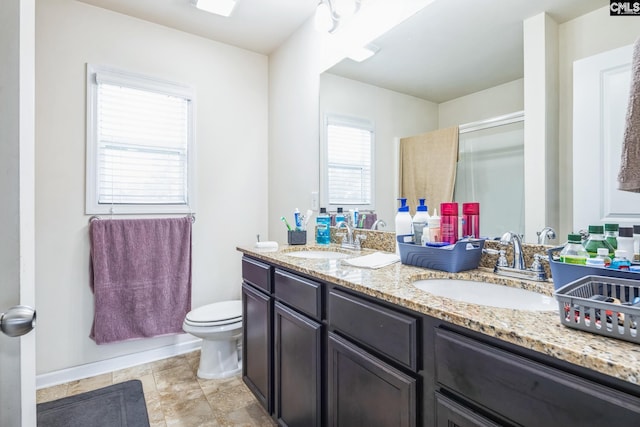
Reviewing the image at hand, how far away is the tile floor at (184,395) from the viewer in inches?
68.6

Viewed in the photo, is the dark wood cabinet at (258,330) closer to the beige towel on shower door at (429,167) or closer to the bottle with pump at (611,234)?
the beige towel on shower door at (429,167)

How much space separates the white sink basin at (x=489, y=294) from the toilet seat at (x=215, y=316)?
1418 millimetres

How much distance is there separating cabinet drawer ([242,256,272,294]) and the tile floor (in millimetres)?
725

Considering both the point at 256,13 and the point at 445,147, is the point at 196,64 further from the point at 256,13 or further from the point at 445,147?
the point at 445,147

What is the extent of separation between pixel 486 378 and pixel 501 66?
3.81 feet

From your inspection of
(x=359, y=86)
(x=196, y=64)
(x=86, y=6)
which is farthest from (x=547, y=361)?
(x=86, y=6)

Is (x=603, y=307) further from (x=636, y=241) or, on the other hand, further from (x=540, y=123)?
(x=540, y=123)

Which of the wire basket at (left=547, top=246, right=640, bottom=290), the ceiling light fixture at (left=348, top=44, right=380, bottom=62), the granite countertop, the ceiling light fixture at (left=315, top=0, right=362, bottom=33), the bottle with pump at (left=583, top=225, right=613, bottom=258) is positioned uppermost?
the ceiling light fixture at (left=315, top=0, right=362, bottom=33)

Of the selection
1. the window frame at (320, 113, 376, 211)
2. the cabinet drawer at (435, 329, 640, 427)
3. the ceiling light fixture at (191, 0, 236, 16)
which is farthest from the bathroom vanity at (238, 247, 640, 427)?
the ceiling light fixture at (191, 0, 236, 16)

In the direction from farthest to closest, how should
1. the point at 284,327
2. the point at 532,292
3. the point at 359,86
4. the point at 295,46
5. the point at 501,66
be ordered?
the point at 295,46, the point at 359,86, the point at 284,327, the point at 501,66, the point at 532,292

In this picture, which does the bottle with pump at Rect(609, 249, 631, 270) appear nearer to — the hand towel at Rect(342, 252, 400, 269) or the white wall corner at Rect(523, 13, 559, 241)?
the white wall corner at Rect(523, 13, 559, 241)

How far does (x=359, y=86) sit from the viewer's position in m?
1.97

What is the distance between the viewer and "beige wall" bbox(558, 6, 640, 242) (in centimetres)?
97

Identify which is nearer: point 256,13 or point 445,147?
point 445,147
